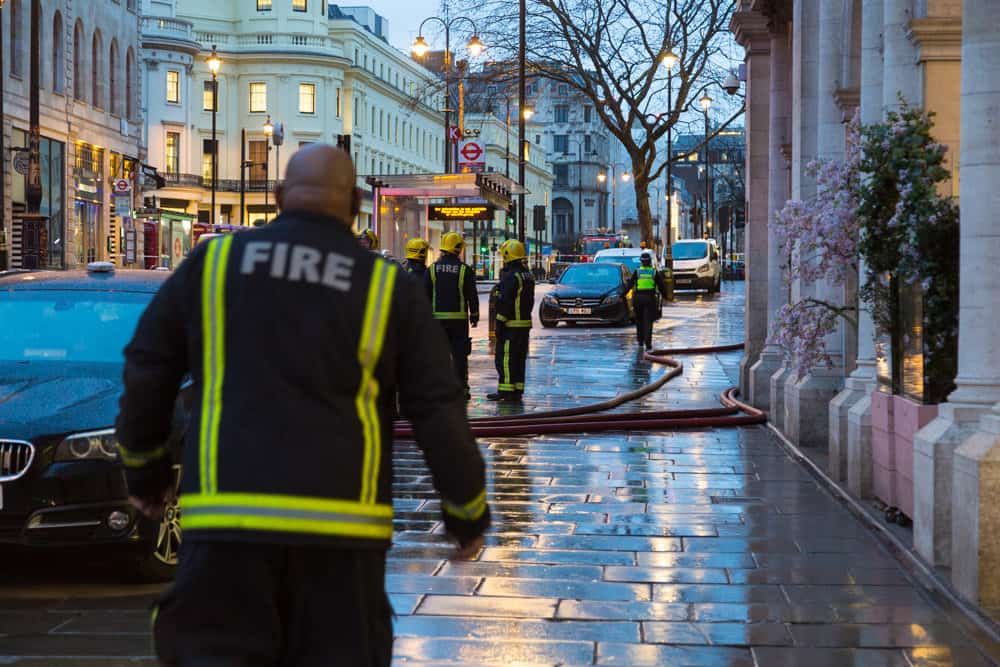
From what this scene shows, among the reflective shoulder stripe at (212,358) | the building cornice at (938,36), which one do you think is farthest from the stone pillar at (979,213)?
the reflective shoulder stripe at (212,358)

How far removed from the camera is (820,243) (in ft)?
36.0

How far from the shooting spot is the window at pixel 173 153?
3686 inches

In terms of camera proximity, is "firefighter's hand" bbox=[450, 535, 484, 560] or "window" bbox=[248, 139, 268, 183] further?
"window" bbox=[248, 139, 268, 183]

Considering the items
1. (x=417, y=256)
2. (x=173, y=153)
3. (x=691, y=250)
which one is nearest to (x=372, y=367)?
(x=417, y=256)

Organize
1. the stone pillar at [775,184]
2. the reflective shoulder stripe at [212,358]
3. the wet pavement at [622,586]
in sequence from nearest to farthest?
the reflective shoulder stripe at [212,358]
the wet pavement at [622,586]
the stone pillar at [775,184]

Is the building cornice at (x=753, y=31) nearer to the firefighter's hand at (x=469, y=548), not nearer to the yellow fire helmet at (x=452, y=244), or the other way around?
the yellow fire helmet at (x=452, y=244)

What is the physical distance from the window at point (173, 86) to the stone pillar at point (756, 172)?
7649 cm

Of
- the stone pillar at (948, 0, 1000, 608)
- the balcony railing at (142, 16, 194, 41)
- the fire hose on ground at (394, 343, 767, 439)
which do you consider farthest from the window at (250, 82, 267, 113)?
the stone pillar at (948, 0, 1000, 608)

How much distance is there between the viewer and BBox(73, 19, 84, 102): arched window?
52656 millimetres

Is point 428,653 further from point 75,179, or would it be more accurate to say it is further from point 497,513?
point 75,179

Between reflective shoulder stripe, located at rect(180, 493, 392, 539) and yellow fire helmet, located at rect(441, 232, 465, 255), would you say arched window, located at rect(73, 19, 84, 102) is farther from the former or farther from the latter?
reflective shoulder stripe, located at rect(180, 493, 392, 539)

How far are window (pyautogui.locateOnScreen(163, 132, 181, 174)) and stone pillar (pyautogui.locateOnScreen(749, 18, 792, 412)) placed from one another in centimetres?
7860

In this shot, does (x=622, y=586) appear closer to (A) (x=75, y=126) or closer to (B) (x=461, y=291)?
(B) (x=461, y=291)

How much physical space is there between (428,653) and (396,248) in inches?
775
